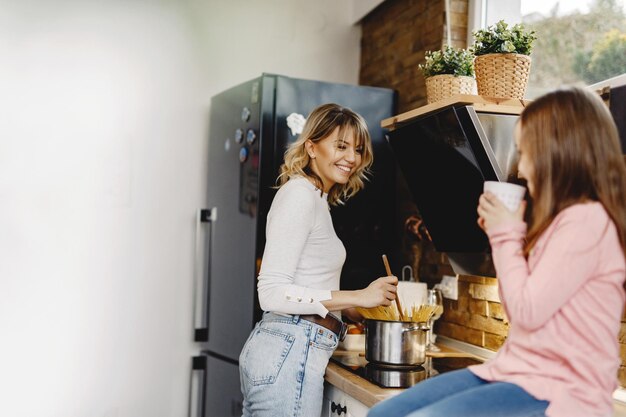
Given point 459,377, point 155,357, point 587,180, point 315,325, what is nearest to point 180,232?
point 155,357

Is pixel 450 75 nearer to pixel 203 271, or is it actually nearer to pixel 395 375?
pixel 395 375

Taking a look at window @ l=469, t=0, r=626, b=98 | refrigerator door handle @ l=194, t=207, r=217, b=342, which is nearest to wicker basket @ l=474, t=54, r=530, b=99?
window @ l=469, t=0, r=626, b=98

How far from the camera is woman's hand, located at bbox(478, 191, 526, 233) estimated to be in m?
1.34

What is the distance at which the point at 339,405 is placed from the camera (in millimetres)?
2062

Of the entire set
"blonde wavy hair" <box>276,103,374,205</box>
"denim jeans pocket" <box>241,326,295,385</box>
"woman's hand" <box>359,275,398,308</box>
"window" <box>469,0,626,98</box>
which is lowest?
"denim jeans pocket" <box>241,326,295,385</box>

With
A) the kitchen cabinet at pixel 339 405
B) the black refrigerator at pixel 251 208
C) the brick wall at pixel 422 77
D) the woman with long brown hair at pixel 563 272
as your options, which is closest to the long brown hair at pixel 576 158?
the woman with long brown hair at pixel 563 272

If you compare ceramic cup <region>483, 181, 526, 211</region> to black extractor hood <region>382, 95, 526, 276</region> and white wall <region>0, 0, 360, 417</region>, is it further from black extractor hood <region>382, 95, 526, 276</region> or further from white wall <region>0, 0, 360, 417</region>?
white wall <region>0, 0, 360, 417</region>

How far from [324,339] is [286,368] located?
145 millimetres

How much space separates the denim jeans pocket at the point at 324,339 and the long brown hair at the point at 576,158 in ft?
2.88

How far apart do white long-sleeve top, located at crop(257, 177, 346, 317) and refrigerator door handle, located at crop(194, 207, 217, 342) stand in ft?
4.26

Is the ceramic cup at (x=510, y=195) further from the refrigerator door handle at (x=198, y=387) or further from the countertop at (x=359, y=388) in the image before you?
the refrigerator door handle at (x=198, y=387)

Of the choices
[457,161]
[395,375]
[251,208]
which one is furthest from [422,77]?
[395,375]

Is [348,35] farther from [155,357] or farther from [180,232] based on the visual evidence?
[155,357]

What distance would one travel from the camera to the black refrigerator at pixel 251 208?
281 cm
